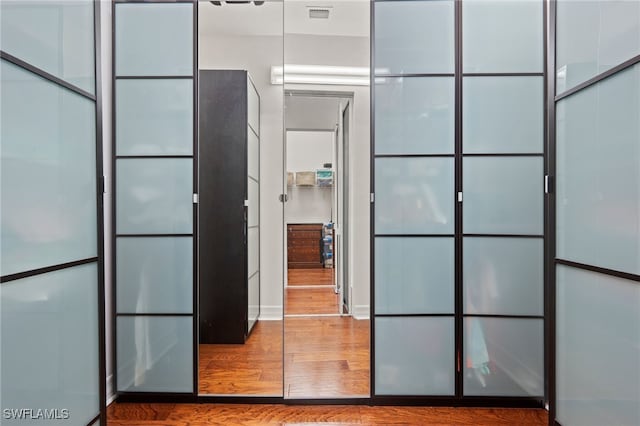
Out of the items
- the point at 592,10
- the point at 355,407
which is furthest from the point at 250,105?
the point at 355,407

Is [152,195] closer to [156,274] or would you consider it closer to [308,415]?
[156,274]

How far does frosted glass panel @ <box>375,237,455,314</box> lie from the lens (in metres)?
2.31

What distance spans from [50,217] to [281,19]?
196 centimetres

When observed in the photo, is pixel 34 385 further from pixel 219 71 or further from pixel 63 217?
pixel 219 71

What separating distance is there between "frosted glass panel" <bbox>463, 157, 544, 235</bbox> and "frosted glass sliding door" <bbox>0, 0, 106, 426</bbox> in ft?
6.67

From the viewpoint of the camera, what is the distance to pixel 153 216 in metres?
2.36

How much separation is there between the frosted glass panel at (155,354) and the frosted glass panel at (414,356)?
1201 millimetres

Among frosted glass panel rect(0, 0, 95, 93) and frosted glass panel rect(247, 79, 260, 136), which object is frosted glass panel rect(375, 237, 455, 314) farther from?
frosted glass panel rect(0, 0, 95, 93)

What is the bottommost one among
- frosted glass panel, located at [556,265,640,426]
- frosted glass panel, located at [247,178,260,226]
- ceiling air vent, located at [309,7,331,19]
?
frosted glass panel, located at [556,265,640,426]

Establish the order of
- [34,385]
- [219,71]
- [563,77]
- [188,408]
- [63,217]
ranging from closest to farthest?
[34,385], [63,217], [563,77], [188,408], [219,71]

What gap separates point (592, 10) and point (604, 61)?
241 mm

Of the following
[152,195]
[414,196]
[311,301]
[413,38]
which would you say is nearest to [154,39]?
[152,195]

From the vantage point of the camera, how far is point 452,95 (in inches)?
90.2

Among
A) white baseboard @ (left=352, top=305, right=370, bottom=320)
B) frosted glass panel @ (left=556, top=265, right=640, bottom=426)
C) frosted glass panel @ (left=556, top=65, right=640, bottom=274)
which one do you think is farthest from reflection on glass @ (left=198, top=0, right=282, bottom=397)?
frosted glass panel @ (left=556, top=65, right=640, bottom=274)
